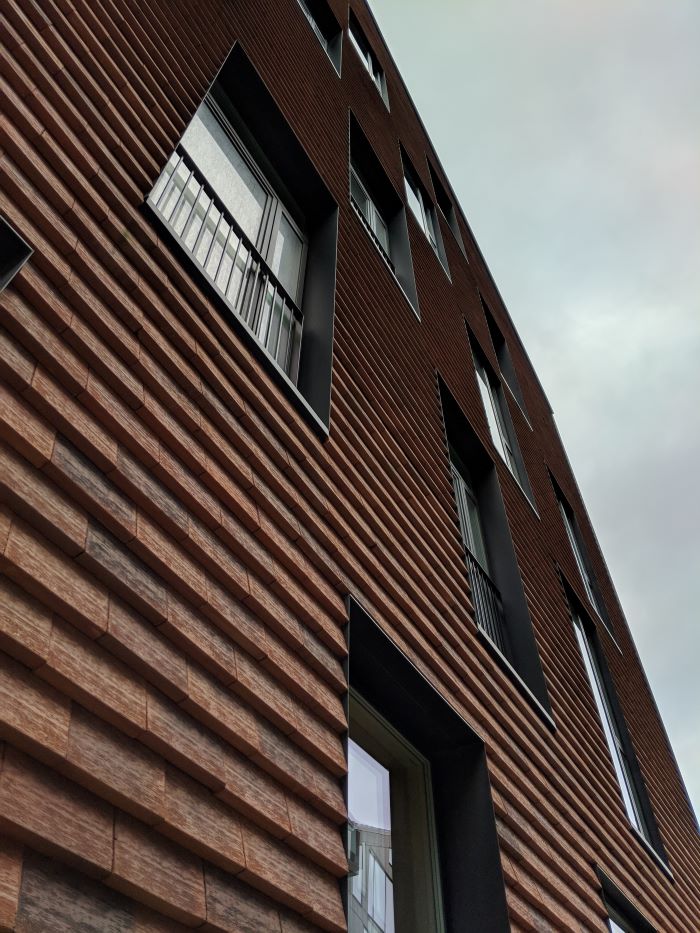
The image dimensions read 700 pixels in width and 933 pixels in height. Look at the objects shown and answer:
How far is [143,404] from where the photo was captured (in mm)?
2373

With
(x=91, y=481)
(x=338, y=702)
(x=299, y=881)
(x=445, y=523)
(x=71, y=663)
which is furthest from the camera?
(x=445, y=523)

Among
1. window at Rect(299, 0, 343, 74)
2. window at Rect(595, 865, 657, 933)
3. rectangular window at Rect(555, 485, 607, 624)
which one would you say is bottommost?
window at Rect(595, 865, 657, 933)

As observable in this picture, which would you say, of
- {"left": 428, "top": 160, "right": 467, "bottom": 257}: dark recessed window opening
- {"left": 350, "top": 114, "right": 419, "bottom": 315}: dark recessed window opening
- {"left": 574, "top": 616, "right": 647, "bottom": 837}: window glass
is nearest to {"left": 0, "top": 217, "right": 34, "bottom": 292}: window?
{"left": 350, "top": 114, "right": 419, "bottom": 315}: dark recessed window opening

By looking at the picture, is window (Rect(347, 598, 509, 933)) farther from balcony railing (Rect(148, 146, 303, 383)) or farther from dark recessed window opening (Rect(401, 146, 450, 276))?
dark recessed window opening (Rect(401, 146, 450, 276))

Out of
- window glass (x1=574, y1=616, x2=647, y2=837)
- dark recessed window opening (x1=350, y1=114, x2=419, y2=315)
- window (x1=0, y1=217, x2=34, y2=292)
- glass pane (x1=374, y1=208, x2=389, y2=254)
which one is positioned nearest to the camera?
window (x1=0, y1=217, x2=34, y2=292)

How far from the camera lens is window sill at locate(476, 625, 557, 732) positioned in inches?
179

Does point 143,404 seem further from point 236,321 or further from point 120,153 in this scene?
point 120,153

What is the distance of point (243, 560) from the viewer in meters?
2.59

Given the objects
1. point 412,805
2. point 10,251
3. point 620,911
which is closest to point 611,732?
point 620,911

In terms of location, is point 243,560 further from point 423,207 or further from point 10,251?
point 423,207

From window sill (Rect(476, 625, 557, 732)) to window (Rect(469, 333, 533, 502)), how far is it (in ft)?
10.2

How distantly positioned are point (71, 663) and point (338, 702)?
1291 mm

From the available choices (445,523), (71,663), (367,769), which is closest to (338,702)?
(367,769)

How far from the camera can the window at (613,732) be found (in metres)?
6.91
